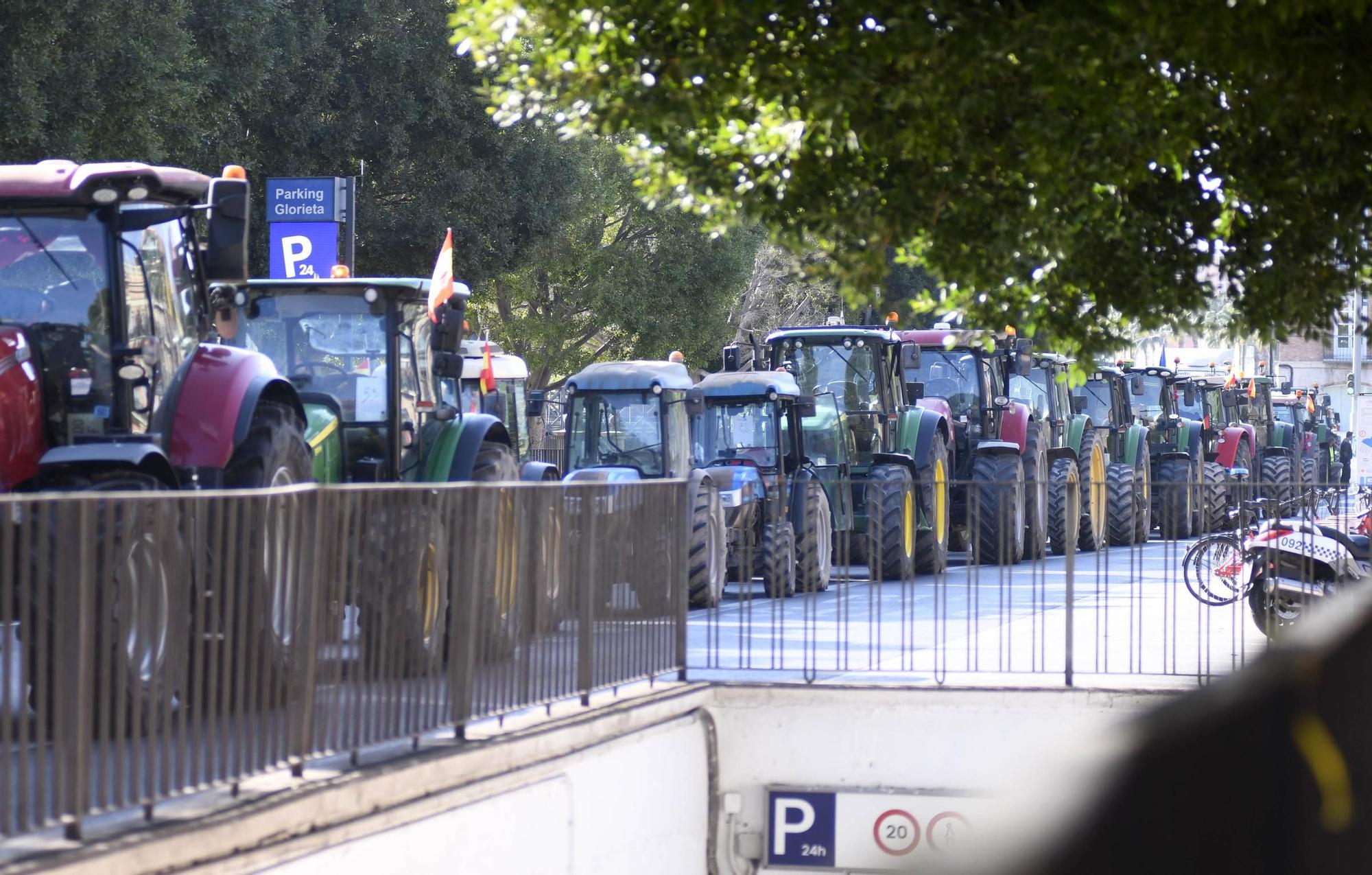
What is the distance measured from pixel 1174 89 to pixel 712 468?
8.00m

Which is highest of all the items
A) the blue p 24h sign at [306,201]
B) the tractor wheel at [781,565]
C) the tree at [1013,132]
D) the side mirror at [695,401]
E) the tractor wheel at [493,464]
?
the blue p 24h sign at [306,201]

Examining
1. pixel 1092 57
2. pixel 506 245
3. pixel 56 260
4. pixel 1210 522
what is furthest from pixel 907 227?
pixel 506 245

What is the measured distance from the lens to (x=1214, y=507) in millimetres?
10914

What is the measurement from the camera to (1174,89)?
30.2 ft

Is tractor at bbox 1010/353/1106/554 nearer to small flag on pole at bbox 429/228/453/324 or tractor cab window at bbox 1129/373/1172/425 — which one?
tractor cab window at bbox 1129/373/1172/425

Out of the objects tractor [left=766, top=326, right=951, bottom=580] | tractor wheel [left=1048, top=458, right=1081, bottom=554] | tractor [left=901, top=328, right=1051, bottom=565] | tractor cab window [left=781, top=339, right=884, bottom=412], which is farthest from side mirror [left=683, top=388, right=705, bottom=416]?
tractor [left=901, top=328, right=1051, bottom=565]

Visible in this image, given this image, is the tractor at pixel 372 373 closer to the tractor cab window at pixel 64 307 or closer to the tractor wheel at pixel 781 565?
the tractor wheel at pixel 781 565

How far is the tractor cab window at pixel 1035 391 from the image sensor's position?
1029 inches

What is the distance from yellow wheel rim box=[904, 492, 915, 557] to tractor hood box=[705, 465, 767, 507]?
56.4 inches

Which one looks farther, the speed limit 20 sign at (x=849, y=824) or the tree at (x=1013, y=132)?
the speed limit 20 sign at (x=849, y=824)

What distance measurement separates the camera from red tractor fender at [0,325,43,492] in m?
7.19

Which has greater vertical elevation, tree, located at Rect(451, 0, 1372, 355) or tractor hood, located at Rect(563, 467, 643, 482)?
tree, located at Rect(451, 0, 1372, 355)

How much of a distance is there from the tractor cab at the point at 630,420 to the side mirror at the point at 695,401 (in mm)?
187

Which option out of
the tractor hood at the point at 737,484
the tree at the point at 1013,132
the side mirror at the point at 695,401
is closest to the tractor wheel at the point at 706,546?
the tractor hood at the point at 737,484
